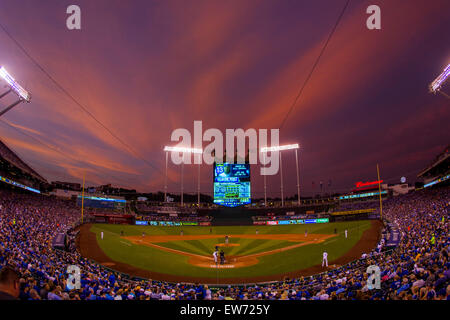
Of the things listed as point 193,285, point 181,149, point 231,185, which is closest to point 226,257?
point 193,285

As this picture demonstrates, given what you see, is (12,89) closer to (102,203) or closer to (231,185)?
(231,185)

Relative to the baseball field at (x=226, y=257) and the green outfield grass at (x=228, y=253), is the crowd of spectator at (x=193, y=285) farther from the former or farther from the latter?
the green outfield grass at (x=228, y=253)

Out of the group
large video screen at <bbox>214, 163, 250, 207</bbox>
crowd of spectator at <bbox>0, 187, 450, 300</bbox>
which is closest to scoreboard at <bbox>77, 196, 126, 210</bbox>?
crowd of spectator at <bbox>0, 187, 450, 300</bbox>

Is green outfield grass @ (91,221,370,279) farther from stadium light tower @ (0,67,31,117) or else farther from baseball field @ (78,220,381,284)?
stadium light tower @ (0,67,31,117)

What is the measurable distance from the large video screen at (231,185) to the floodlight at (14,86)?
31.5 metres

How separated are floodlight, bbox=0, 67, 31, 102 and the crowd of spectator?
11001mm

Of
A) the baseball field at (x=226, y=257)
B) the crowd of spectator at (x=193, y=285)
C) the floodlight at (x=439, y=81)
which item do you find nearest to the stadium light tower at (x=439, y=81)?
the floodlight at (x=439, y=81)

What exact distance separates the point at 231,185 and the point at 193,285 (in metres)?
31.6

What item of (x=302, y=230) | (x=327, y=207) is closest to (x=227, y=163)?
(x=302, y=230)

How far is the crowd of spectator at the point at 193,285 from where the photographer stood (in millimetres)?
7055

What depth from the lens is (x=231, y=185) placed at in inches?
1827

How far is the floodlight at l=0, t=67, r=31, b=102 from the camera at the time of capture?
1620 cm
